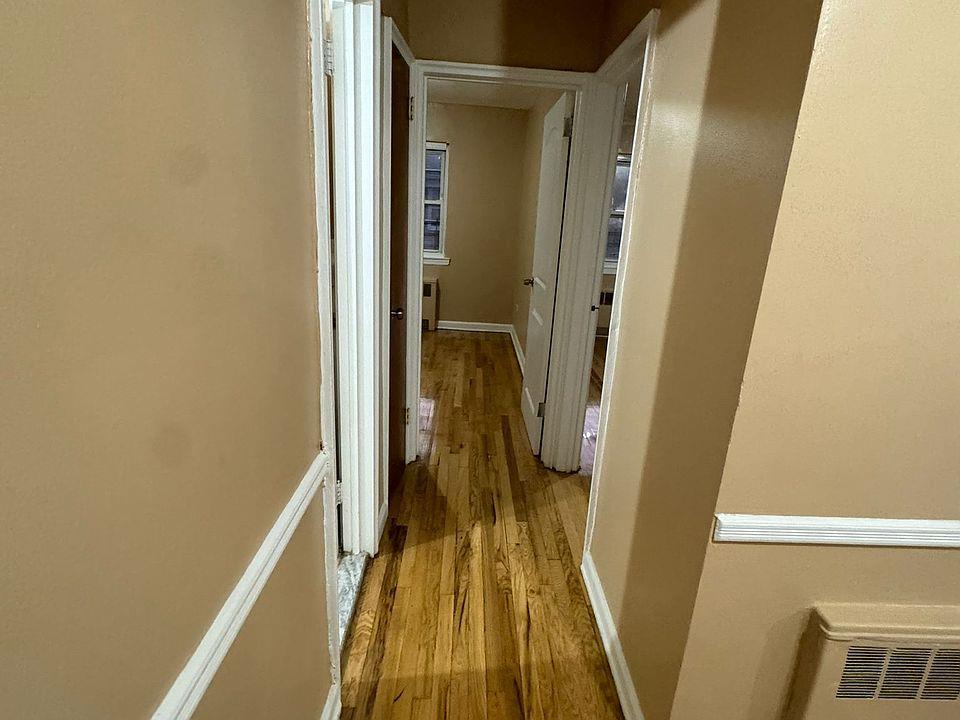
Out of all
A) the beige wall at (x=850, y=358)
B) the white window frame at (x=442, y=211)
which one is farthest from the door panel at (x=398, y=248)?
the white window frame at (x=442, y=211)

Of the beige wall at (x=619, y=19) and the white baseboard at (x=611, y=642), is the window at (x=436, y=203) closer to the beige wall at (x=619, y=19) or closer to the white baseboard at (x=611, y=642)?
the beige wall at (x=619, y=19)

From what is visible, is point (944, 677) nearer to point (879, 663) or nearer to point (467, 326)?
point (879, 663)

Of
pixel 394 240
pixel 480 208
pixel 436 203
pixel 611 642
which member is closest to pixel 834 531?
pixel 611 642

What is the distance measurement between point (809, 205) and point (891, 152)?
6.4 inches

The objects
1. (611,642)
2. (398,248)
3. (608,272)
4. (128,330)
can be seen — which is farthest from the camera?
(608,272)

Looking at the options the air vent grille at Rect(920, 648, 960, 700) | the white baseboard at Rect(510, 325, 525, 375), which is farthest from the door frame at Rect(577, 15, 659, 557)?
the white baseboard at Rect(510, 325, 525, 375)

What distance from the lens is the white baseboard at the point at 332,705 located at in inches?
55.1

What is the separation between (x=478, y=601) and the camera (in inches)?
77.1

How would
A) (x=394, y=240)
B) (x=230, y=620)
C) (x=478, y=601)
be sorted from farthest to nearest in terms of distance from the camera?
(x=394, y=240) → (x=478, y=601) → (x=230, y=620)

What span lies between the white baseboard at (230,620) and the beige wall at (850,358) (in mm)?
875

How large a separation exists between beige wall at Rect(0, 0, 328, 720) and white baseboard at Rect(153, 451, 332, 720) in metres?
0.02

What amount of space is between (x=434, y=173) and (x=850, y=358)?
5.05 meters

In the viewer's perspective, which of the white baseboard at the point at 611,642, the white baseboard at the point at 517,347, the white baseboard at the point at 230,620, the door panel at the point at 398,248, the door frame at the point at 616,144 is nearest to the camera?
the white baseboard at the point at 230,620

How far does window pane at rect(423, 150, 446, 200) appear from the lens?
544 centimetres
